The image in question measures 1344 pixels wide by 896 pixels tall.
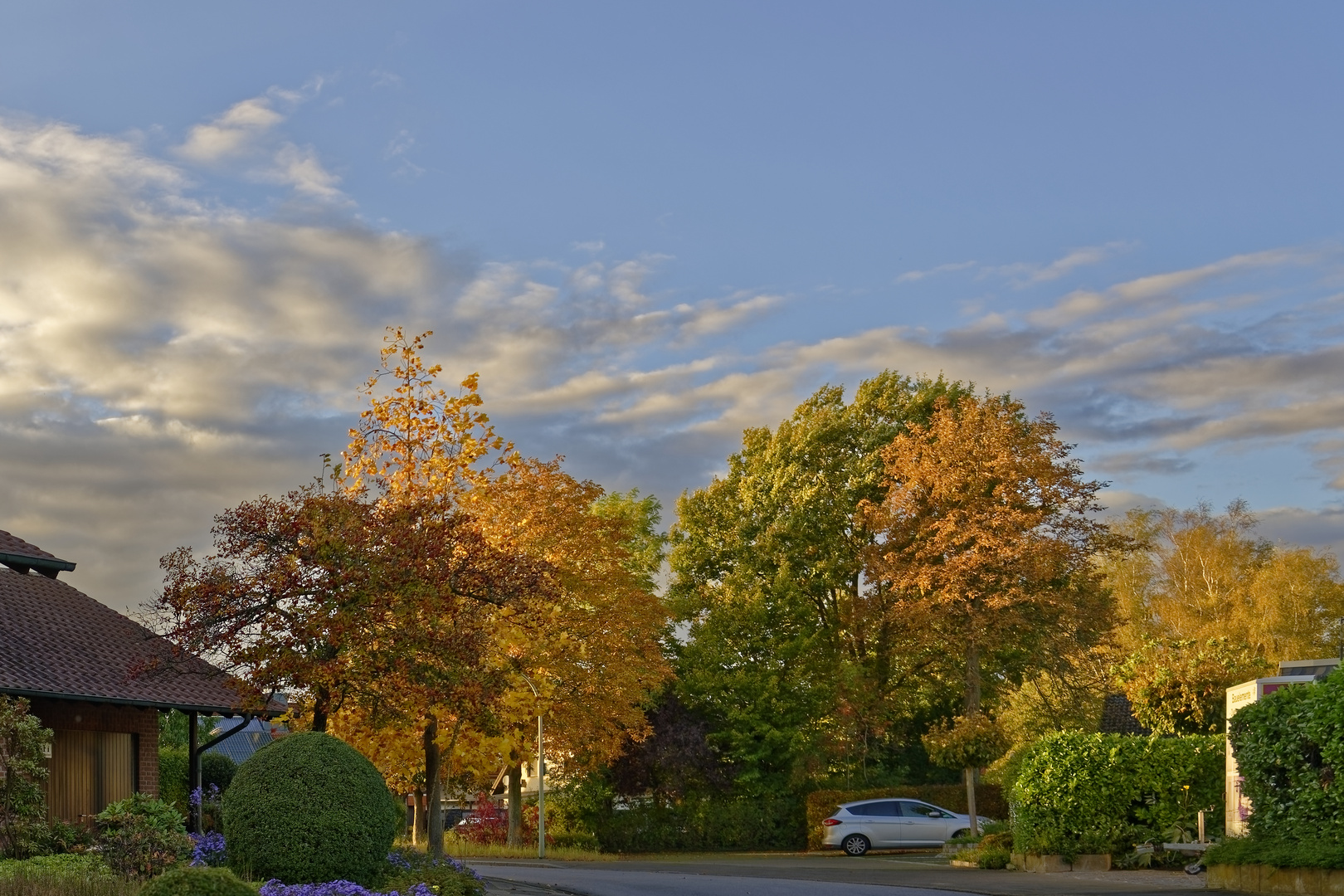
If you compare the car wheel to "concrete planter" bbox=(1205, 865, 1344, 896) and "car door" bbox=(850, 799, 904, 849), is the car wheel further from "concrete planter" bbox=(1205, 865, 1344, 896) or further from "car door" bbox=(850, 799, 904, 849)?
"concrete planter" bbox=(1205, 865, 1344, 896)

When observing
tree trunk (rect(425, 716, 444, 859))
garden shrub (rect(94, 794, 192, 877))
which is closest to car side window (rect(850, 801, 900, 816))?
tree trunk (rect(425, 716, 444, 859))

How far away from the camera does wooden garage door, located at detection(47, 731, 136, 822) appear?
21359 mm

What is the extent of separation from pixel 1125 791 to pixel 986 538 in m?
15.5

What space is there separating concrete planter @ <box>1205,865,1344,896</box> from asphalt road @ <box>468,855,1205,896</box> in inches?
16.6

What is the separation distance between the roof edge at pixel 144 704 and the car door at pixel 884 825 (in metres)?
19.4

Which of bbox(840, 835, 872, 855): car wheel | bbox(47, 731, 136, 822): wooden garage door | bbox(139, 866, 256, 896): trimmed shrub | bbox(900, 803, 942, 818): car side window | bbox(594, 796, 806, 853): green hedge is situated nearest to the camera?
bbox(139, 866, 256, 896): trimmed shrub

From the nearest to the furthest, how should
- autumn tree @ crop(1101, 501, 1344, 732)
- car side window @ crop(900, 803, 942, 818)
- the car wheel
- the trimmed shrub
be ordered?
the trimmed shrub, the car wheel, car side window @ crop(900, 803, 942, 818), autumn tree @ crop(1101, 501, 1344, 732)

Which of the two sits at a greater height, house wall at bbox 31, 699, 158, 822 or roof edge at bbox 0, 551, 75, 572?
roof edge at bbox 0, 551, 75, 572

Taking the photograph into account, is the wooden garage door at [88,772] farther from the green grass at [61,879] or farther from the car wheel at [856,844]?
the car wheel at [856,844]

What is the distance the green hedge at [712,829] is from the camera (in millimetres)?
42531

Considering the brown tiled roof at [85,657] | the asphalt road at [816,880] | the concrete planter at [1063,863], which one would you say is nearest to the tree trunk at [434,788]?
the asphalt road at [816,880]

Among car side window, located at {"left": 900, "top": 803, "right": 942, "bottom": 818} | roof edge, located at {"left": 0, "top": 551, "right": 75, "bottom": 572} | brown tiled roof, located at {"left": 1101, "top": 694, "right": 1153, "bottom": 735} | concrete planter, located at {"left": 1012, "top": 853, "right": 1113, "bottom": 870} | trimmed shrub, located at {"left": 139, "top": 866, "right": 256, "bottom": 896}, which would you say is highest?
roof edge, located at {"left": 0, "top": 551, "right": 75, "bottom": 572}

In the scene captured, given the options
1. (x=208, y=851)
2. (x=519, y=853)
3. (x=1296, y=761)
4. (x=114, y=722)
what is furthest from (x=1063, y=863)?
(x=519, y=853)

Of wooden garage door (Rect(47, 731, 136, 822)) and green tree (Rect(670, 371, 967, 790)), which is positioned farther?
green tree (Rect(670, 371, 967, 790))
